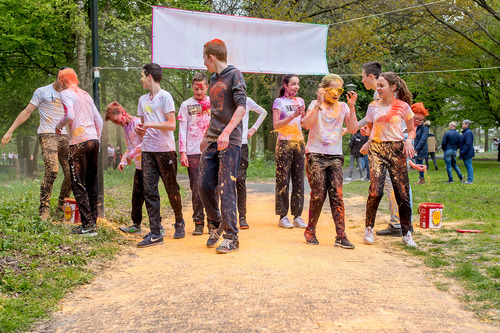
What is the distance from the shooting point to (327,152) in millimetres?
5785

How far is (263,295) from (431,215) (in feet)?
13.6

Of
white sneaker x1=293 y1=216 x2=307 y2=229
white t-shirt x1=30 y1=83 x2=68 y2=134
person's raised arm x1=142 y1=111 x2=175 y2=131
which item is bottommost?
white sneaker x1=293 y1=216 x2=307 y2=229

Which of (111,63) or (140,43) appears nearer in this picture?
(140,43)

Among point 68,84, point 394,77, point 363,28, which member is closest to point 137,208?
point 68,84

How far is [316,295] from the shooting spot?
3.71 metres

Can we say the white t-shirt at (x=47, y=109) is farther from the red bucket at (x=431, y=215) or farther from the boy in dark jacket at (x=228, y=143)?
the red bucket at (x=431, y=215)

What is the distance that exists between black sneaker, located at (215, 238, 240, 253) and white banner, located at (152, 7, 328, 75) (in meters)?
4.81

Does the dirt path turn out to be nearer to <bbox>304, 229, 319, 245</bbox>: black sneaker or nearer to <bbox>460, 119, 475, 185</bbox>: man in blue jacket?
<bbox>304, 229, 319, 245</bbox>: black sneaker

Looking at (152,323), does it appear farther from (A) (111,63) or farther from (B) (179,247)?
(A) (111,63)

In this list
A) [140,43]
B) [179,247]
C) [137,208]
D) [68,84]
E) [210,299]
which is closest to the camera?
[210,299]

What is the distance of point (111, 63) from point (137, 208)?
16.8 metres

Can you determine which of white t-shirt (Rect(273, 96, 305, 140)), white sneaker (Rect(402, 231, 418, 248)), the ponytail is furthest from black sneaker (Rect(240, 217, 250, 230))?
the ponytail

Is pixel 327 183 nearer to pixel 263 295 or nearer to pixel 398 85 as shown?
pixel 398 85

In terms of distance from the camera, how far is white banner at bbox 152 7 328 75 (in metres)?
9.12
